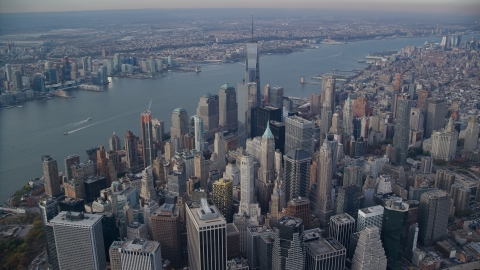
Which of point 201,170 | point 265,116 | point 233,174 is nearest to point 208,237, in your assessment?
point 233,174

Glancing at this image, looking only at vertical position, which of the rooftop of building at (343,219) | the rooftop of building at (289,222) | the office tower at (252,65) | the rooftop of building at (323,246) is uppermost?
the office tower at (252,65)

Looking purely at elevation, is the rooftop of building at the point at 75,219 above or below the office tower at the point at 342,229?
above

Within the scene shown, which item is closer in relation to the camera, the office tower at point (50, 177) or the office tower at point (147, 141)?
the office tower at point (50, 177)

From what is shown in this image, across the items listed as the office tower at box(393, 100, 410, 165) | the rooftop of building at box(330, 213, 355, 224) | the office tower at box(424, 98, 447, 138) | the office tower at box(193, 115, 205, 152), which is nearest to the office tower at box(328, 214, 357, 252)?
the rooftop of building at box(330, 213, 355, 224)

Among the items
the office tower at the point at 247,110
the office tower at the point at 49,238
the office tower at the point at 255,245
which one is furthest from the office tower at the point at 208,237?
the office tower at the point at 247,110

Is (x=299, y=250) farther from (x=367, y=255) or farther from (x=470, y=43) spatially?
(x=470, y=43)

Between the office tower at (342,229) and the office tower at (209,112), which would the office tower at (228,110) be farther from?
Result: the office tower at (342,229)
